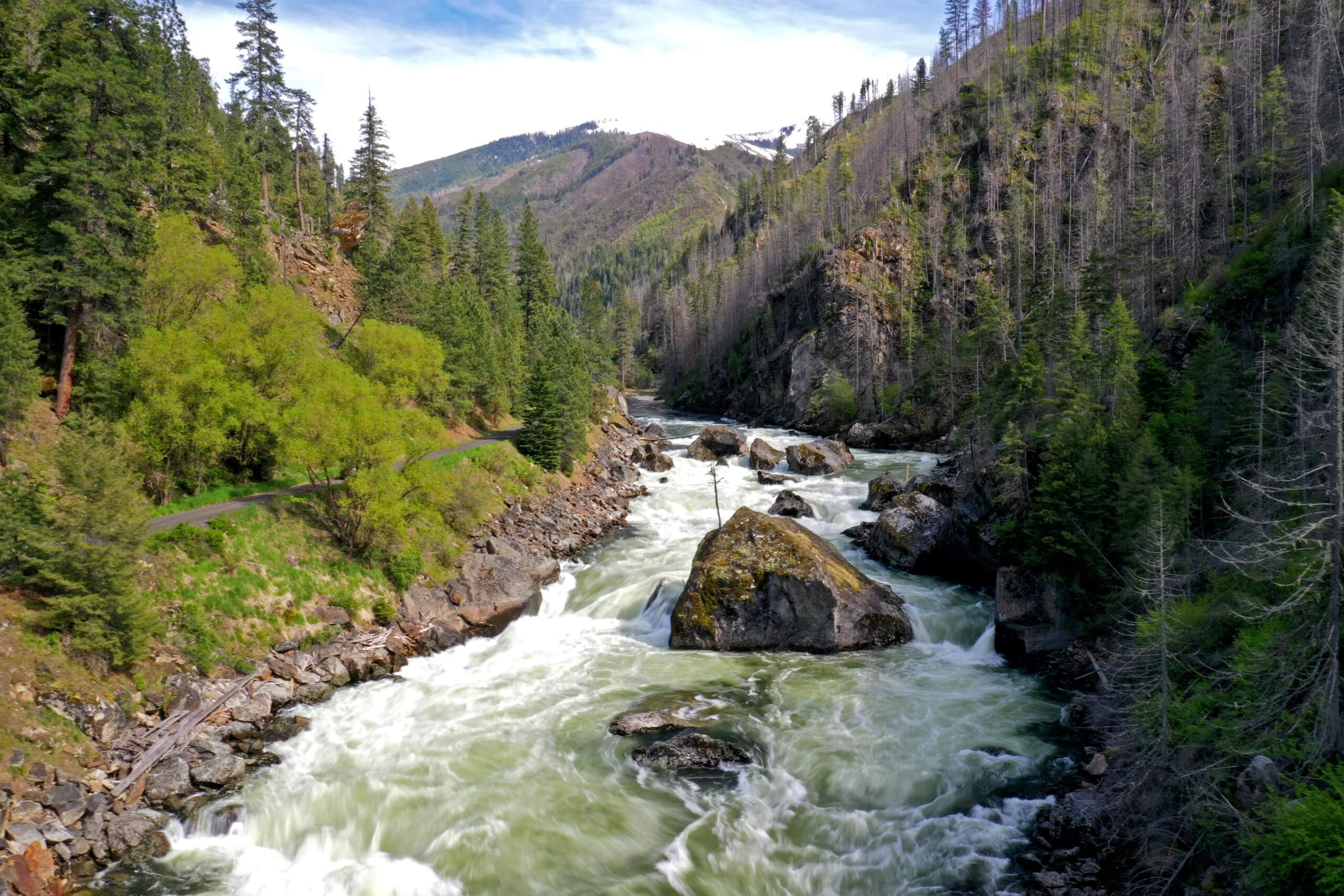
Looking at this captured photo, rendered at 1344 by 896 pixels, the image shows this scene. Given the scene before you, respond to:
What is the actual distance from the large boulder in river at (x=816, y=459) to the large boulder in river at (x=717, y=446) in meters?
6.56

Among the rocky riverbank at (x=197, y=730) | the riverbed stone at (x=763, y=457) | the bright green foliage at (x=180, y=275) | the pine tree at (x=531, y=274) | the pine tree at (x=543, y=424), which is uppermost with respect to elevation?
the pine tree at (x=531, y=274)

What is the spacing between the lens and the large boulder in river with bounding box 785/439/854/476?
186ft

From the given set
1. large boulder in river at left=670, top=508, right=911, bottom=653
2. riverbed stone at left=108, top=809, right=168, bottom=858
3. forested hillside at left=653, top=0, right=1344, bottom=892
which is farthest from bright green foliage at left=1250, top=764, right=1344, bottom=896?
riverbed stone at left=108, top=809, right=168, bottom=858

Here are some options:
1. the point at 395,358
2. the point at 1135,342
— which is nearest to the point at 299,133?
the point at 395,358

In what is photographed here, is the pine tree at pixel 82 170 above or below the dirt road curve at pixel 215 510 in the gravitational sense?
above

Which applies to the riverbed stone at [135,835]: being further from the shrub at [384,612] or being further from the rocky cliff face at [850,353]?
the rocky cliff face at [850,353]

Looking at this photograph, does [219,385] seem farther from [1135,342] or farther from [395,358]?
[1135,342]

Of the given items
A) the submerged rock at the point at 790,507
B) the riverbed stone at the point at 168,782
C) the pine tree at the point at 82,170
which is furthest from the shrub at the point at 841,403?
the riverbed stone at the point at 168,782

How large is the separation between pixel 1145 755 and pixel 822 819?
751cm

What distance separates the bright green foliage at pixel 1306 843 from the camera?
9539 mm

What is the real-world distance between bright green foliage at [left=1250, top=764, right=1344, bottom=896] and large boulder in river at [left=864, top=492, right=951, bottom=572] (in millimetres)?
23536

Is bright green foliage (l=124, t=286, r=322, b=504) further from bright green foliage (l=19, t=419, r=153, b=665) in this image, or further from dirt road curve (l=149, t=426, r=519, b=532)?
bright green foliage (l=19, t=419, r=153, b=665)

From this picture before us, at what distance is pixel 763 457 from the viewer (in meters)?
61.2

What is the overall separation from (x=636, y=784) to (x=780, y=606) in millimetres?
10507
